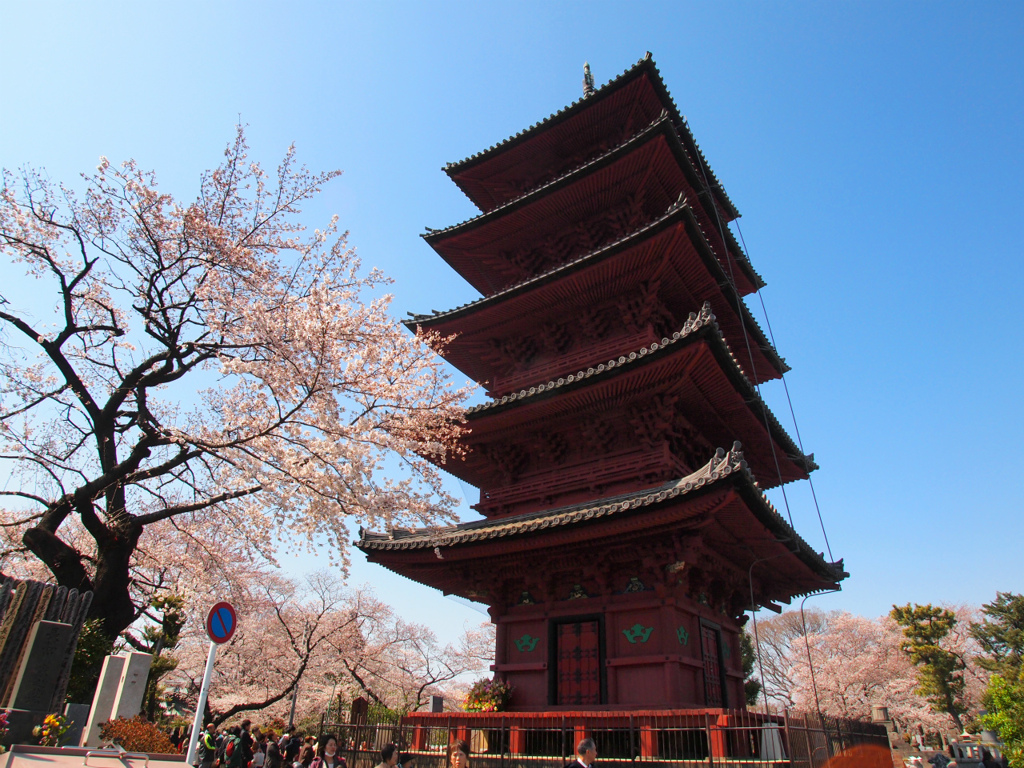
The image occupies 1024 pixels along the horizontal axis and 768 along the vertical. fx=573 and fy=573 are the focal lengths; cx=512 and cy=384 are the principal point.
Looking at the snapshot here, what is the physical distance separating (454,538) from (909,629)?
33.0 m

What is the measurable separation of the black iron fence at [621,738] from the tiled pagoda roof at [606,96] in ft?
48.1

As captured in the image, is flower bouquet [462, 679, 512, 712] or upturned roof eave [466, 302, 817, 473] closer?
upturned roof eave [466, 302, 817, 473]

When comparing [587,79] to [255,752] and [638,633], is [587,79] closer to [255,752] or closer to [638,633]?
[638,633]

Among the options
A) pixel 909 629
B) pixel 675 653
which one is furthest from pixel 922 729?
pixel 675 653

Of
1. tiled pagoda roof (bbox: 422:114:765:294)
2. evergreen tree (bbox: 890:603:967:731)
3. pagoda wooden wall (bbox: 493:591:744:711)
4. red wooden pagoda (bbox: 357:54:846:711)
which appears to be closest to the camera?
pagoda wooden wall (bbox: 493:591:744:711)

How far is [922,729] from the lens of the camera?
3428 cm

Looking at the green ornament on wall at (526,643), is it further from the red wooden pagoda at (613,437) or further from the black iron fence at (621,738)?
the black iron fence at (621,738)

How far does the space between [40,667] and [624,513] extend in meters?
9.35

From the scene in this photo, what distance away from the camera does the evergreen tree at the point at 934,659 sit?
30734 mm

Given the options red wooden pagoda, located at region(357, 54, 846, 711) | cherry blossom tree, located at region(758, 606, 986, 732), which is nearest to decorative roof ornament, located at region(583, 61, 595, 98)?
red wooden pagoda, located at region(357, 54, 846, 711)

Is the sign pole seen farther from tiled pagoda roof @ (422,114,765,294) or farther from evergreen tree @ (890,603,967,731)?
evergreen tree @ (890,603,967,731)

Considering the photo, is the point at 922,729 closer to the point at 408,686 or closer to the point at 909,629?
the point at 909,629

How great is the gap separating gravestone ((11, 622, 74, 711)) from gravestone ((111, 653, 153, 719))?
3.26ft

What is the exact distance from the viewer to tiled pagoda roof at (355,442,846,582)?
30.1ft
